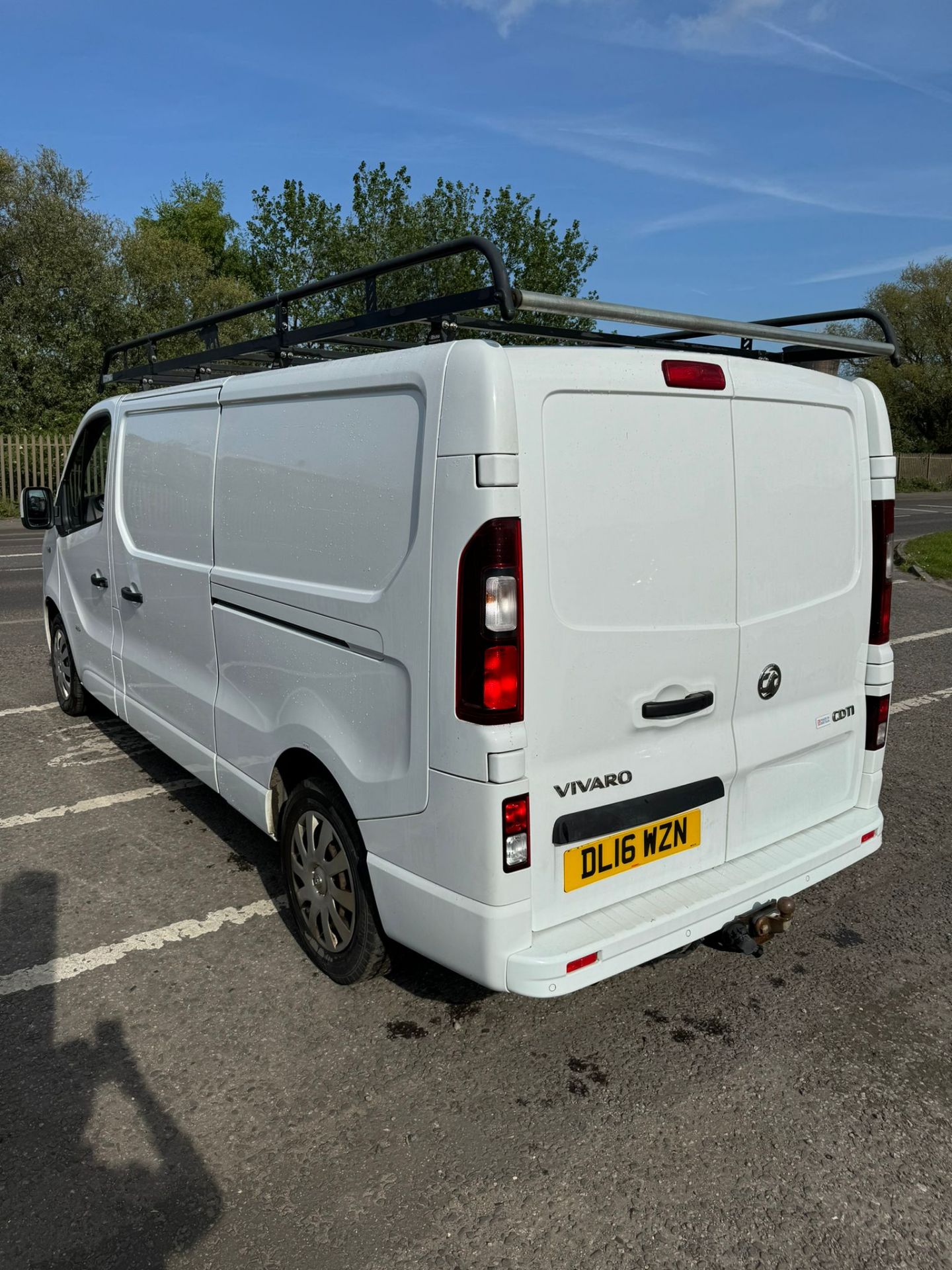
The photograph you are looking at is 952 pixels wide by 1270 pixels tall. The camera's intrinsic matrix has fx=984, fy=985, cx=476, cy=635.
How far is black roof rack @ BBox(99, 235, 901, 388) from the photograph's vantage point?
2.67 m

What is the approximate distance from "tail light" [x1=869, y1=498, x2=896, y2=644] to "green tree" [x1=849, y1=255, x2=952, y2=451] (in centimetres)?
5487

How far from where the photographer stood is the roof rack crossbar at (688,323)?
2.64 metres

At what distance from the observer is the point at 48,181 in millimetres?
27891

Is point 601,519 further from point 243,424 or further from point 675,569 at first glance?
point 243,424

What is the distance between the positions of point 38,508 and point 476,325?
404 cm

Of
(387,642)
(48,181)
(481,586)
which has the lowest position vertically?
(387,642)

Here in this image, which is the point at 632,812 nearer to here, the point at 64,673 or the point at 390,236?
the point at 64,673

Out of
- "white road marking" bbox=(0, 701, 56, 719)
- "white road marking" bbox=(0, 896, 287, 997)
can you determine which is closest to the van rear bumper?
"white road marking" bbox=(0, 896, 287, 997)

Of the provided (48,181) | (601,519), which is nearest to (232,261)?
(48,181)

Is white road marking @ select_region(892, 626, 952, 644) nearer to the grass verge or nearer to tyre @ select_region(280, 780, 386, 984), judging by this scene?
the grass verge

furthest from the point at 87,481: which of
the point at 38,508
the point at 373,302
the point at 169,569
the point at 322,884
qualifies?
the point at 322,884

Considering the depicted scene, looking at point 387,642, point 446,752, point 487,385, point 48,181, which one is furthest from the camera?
point 48,181

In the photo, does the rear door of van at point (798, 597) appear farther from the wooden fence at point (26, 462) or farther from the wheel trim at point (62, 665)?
the wooden fence at point (26, 462)

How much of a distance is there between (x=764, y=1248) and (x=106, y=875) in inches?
121
